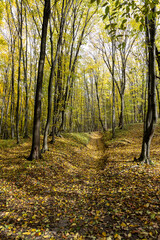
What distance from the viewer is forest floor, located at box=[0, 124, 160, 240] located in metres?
3.22

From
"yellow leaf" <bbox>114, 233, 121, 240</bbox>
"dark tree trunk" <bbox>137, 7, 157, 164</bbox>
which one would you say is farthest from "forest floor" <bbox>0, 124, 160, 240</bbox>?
"dark tree trunk" <bbox>137, 7, 157, 164</bbox>

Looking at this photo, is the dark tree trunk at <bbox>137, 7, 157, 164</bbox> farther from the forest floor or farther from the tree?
the forest floor

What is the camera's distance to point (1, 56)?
54.5 ft

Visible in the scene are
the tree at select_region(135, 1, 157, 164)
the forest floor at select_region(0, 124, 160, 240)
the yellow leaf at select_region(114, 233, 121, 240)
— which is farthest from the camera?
the tree at select_region(135, 1, 157, 164)

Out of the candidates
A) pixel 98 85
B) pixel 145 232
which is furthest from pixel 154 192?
pixel 98 85

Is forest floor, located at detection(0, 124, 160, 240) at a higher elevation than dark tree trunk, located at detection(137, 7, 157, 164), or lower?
lower

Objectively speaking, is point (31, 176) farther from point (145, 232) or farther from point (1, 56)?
point (1, 56)

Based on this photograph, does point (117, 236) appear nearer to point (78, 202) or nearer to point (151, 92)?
point (78, 202)

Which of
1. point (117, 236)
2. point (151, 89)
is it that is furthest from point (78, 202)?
point (151, 89)

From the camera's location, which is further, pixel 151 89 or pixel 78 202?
pixel 151 89

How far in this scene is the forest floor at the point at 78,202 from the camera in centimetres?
322

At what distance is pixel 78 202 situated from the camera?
15.5 feet

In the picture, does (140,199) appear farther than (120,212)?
Yes

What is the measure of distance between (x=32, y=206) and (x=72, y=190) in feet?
5.48
